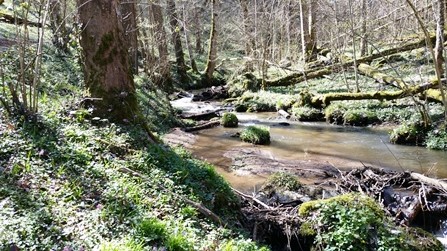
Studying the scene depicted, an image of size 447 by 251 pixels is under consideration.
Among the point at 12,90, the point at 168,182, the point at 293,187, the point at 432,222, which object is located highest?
the point at 12,90

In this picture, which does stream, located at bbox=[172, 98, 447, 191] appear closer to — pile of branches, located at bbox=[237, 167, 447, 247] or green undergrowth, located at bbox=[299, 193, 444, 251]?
pile of branches, located at bbox=[237, 167, 447, 247]

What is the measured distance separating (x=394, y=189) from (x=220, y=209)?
416 cm

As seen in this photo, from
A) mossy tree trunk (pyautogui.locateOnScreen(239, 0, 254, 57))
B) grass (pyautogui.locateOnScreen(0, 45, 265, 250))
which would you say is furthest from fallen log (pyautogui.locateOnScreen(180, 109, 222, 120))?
grass (pyautogui.locateOnScreen(0, 45, 265, 250))

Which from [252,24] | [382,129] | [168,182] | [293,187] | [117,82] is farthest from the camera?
[252,24]

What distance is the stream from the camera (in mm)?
9875

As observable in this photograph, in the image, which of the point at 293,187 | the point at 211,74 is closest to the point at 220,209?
the point at 293,187

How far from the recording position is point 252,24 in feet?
79.9

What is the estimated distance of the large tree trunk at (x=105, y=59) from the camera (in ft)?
21.3

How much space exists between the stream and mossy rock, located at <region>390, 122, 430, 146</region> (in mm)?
348

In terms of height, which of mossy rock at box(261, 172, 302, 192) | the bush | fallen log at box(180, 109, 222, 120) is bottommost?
mossy rock at box(261, 172, 302, 192)

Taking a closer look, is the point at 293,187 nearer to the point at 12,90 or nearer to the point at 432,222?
the point at 432,222

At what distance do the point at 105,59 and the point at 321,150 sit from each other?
7.74m

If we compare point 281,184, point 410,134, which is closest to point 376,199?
point 281,184

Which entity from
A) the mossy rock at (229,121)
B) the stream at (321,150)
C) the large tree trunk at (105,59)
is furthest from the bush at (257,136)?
the large tree trunk at (105,59)
